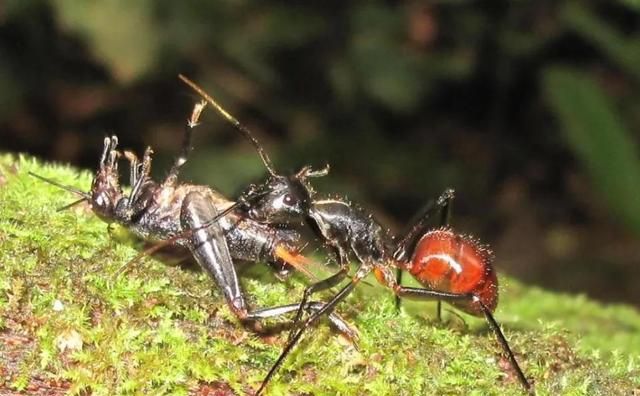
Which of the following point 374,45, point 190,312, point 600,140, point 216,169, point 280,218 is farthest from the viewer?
point 374,45

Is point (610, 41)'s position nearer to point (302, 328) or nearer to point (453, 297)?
point (453, 297)

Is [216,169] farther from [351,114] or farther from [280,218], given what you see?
[280,218]

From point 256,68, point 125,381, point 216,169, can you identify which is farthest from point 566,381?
point 256,68

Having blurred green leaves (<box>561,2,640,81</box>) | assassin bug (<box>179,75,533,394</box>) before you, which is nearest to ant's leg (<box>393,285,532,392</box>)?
assassin bug (<box>179,75,533,394</box>)

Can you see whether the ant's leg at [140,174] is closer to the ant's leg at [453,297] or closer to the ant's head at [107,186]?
the ant's head at [107,186]

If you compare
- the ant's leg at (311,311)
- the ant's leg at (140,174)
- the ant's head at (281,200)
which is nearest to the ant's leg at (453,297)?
the ant's leg at (311,311)
